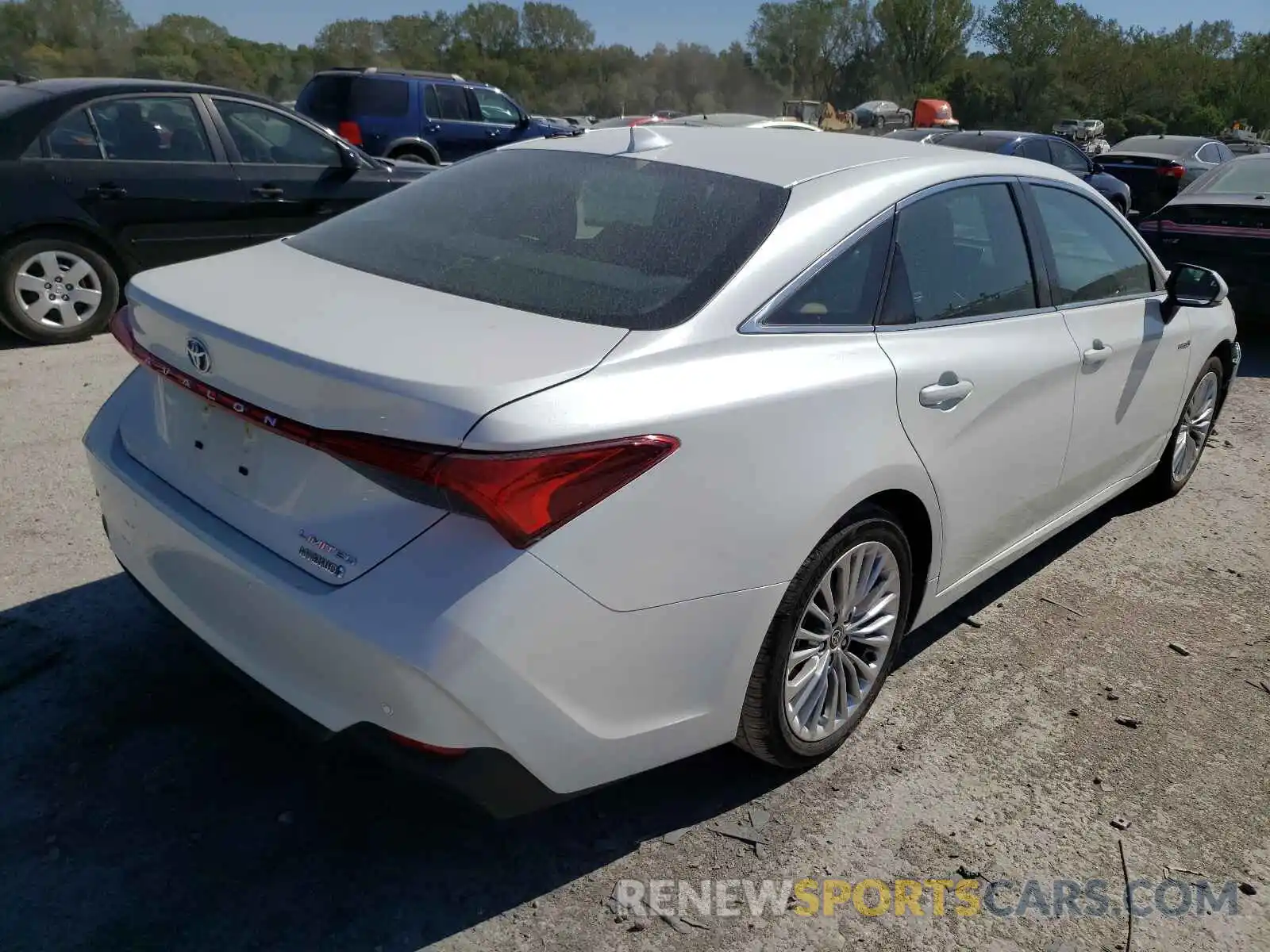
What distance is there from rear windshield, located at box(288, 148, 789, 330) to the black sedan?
13.5 feet

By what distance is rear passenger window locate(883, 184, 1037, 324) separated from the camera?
289 centimetres

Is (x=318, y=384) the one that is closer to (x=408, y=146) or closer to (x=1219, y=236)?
(x=1219, y=236)

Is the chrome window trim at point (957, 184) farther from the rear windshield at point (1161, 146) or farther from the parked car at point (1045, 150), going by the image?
the rear windshield at point (1161, 146)

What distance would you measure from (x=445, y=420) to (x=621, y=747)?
805 mm

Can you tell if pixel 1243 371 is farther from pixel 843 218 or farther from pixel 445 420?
pixel 445 420

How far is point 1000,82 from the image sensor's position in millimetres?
66688

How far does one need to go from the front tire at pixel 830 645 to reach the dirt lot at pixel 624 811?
0.17 metres

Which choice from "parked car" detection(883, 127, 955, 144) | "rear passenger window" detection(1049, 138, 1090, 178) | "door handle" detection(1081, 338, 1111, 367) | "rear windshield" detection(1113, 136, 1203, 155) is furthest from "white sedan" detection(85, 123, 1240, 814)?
"rear windshield" detection(1113, 136, 1203, 155)

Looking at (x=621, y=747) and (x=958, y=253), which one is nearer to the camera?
(x=621, y=747)

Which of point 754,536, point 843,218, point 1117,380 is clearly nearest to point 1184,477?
point 1117,380

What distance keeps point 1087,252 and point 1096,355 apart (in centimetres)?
44

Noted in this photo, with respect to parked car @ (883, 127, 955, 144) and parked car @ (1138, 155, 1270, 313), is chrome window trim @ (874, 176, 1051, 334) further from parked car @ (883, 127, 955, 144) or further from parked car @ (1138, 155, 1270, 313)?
parked car @ (883, 127, 955, 144)

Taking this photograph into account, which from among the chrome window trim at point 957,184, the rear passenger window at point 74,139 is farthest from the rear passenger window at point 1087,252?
the rear passenger window at point 74,139

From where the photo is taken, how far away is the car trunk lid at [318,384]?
1.98m
